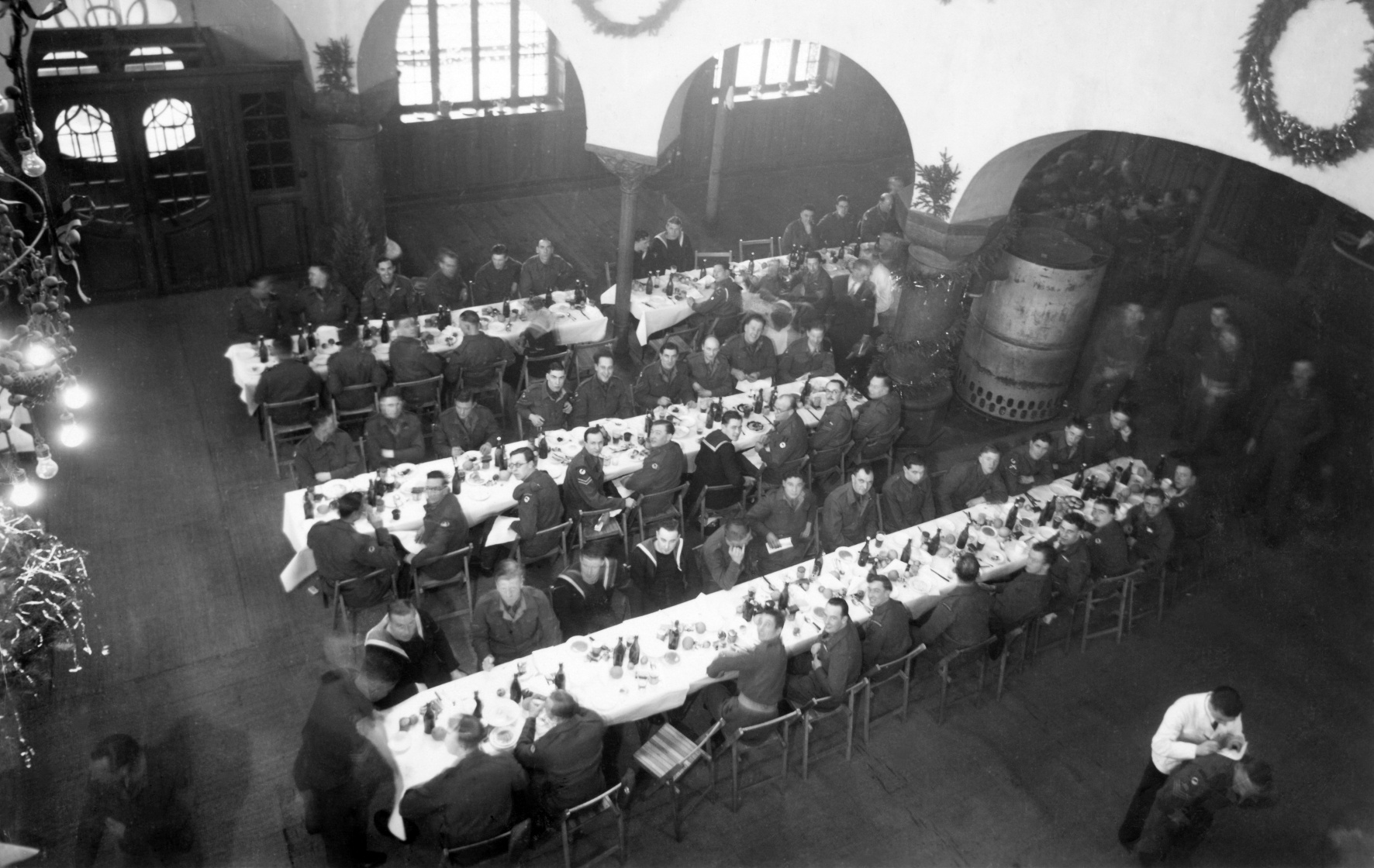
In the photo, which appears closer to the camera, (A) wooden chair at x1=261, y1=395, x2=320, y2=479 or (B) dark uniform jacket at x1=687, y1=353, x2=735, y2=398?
(A) wooden chair at x1=261, y1=395, x2=320, y2=479

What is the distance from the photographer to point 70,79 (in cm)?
1208

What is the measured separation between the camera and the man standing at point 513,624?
26.2ft

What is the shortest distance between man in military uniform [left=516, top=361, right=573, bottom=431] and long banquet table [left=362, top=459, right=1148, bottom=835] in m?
2.84

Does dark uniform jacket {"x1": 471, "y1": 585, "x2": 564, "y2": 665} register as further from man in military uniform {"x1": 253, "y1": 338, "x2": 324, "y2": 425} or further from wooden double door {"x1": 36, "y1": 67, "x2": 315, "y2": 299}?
wooden double door {"x1": 36, "y1": 67, "x2": 315, "y2": 299}

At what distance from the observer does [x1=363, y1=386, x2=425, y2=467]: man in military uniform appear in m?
10.1

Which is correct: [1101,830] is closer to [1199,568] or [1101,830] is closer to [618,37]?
[1199,568]

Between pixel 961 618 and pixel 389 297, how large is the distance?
7574 millimetres

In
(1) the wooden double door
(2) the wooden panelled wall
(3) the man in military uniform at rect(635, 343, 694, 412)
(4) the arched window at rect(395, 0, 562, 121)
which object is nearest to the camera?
(3) the man in military uniform at rect(635, 343, 694, 412)

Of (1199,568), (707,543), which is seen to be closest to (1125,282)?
(1199,568)

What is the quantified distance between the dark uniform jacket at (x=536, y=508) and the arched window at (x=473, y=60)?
930 cm

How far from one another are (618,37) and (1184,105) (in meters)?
6.08

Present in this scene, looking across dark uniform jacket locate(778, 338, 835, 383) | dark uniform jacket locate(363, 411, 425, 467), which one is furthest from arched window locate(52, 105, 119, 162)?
dark uniform jacket locate(778, 338, 835, 383)

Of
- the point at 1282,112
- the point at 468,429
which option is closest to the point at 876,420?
the point at 468,429

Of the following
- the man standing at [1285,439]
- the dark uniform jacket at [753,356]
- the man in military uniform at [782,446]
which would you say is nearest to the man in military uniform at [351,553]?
the man in military uniform at [782,446]
